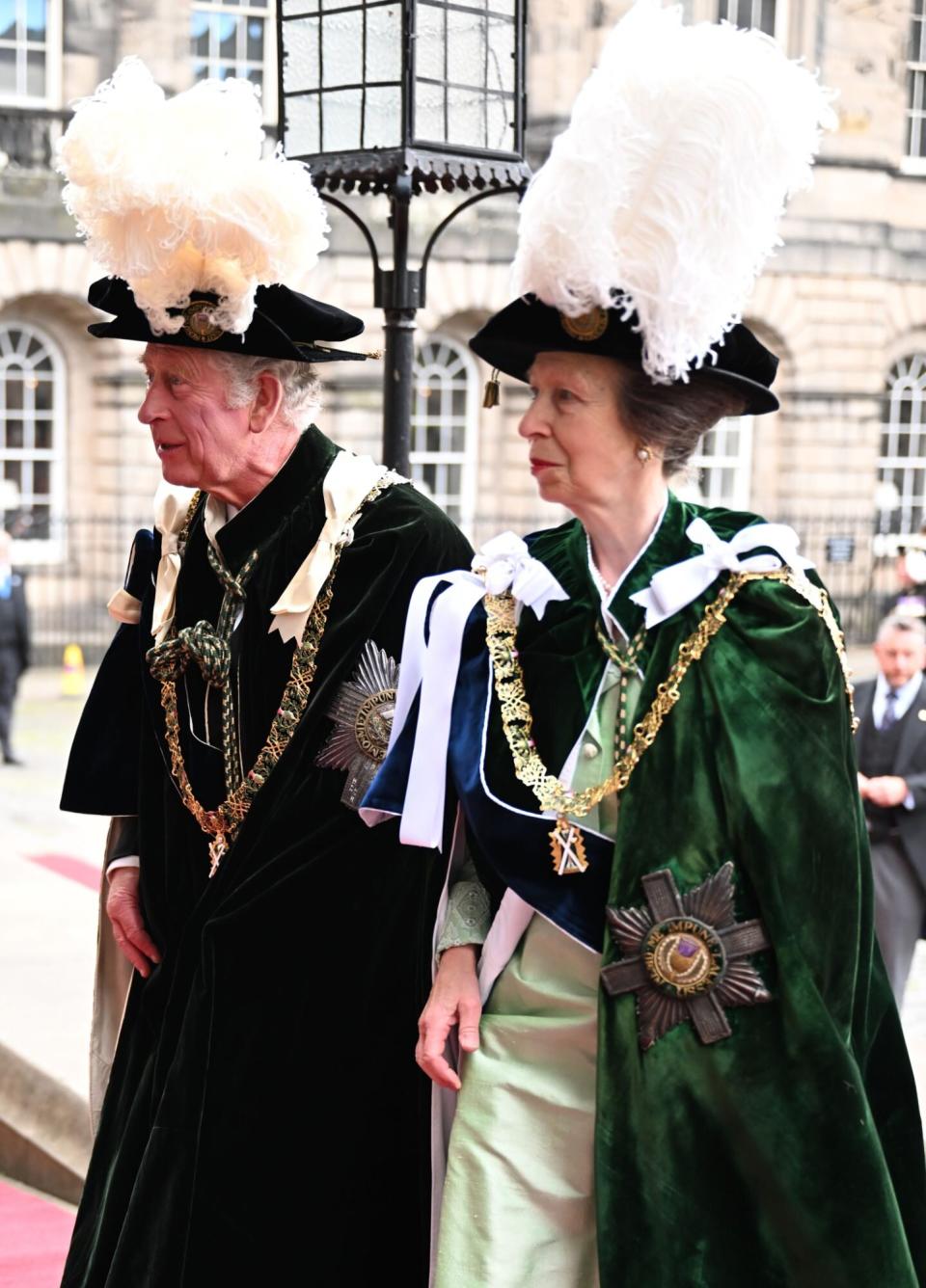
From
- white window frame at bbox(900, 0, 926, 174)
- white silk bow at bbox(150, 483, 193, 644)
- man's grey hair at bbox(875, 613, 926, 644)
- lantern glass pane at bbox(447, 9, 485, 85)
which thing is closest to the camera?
white silk bow at bbox(150, 483, 193, 644)

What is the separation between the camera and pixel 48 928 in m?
6.95

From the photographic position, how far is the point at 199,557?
3.65 m

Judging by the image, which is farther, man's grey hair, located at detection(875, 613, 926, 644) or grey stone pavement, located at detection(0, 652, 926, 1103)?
man's grey hair, located at detection(875, 613, 926, 644)

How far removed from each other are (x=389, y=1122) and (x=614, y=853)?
933 mm

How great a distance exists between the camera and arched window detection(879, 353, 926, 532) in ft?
77.3

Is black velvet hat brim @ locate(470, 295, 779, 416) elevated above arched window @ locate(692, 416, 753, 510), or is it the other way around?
black velvet hat brim @ locate(470, 295, 779, 416)

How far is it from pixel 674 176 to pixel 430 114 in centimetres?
224

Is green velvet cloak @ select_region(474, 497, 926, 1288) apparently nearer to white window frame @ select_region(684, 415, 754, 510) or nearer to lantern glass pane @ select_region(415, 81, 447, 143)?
lantern glass pane @ select_region(415, 81, 447, 143)

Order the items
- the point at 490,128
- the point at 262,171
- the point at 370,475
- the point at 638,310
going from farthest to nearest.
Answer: the point at 490,128 < the point at 370,475 < the point at 262,171 < the point at 638,310

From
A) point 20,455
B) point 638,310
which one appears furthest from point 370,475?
point 20,455

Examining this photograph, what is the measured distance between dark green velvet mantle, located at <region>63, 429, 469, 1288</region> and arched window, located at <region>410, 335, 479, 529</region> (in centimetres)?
1737

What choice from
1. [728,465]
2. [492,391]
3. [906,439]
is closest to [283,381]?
[492,391]

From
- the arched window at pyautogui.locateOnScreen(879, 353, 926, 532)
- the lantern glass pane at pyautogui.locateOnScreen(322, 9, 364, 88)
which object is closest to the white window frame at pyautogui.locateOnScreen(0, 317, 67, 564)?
the arched window at pyautogui.locateOnScreen(879, 353, 926, 532)

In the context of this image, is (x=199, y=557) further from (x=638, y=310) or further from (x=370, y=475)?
(x=638, y=310)
